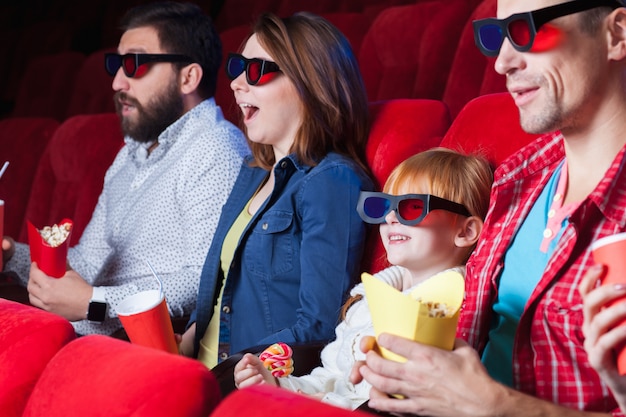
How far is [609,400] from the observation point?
56cm

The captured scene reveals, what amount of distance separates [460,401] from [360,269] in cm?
38

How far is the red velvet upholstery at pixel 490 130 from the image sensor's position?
780mm

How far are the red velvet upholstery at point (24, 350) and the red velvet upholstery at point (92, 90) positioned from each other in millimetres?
1281

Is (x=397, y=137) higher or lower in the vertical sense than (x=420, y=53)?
lower

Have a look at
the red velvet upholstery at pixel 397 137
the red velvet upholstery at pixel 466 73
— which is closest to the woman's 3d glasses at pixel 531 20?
the red velvet upholstery at pixel 397 137

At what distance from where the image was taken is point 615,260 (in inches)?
17.7

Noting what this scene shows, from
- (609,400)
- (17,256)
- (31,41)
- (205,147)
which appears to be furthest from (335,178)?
(31,41)

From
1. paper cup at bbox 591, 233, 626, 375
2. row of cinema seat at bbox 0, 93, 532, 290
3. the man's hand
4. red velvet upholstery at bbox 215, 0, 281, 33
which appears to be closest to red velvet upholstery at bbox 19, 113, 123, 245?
row of cinema seat at bbox 0, 93, 532, 290

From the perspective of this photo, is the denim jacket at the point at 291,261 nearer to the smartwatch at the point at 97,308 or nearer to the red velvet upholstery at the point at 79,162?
the smartwatch at the point at 97,308

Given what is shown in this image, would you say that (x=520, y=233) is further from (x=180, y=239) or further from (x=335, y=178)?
(x=180, y=239)

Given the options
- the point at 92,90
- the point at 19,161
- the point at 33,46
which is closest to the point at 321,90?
the point at 19,161

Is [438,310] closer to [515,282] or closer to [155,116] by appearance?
[515,282]

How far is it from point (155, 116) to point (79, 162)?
0.75 ft

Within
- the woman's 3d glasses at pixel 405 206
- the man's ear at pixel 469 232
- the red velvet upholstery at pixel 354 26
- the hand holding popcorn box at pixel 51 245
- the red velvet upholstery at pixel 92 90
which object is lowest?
the hand holding popcorn box at pixel 51 245
